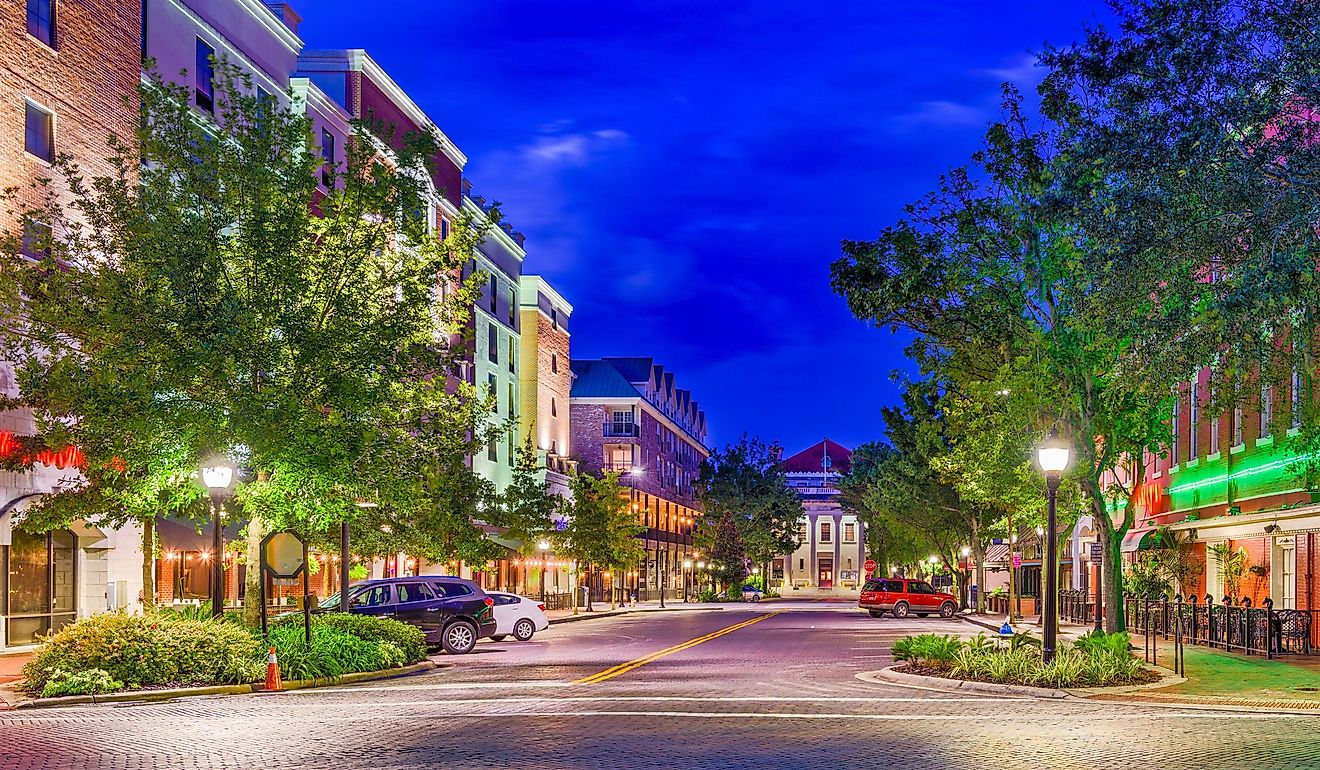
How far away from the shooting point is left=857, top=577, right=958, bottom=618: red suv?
205 ft

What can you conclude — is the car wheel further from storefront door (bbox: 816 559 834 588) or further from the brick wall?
storefront door (bbox: 816 559 834 588)

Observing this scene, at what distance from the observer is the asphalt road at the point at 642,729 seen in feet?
45.1

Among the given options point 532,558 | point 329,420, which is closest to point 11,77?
point 329,420

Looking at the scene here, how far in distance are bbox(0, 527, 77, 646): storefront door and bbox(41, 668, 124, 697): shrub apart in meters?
9.83

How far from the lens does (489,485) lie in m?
51.2

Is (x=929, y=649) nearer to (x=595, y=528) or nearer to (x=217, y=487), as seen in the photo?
(x=217, y=487)

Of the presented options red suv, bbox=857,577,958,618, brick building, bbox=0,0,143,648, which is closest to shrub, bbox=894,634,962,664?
brick building, bbox=0,0,143,648

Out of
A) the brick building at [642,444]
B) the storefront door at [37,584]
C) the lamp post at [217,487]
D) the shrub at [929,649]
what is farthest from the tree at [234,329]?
the brick building at [642,444]

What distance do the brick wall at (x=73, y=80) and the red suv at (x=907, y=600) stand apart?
1547 inches

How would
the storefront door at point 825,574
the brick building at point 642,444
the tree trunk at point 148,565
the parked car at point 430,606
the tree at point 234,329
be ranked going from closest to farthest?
the tree at point 234,329 → the tree trunk at point 148,565 → the parked car at point 430,606 → the brick building at point 642,444 → the storefront door at point 825,574

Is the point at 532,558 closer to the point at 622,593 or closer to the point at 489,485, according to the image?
the point at 489,485

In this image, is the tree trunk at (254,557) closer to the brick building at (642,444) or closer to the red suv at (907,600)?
the red suv at (907,600)

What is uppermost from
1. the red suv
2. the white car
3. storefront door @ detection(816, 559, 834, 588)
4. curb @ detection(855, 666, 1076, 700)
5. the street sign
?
the street sign

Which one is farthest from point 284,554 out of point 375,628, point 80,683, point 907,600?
point 907,600
